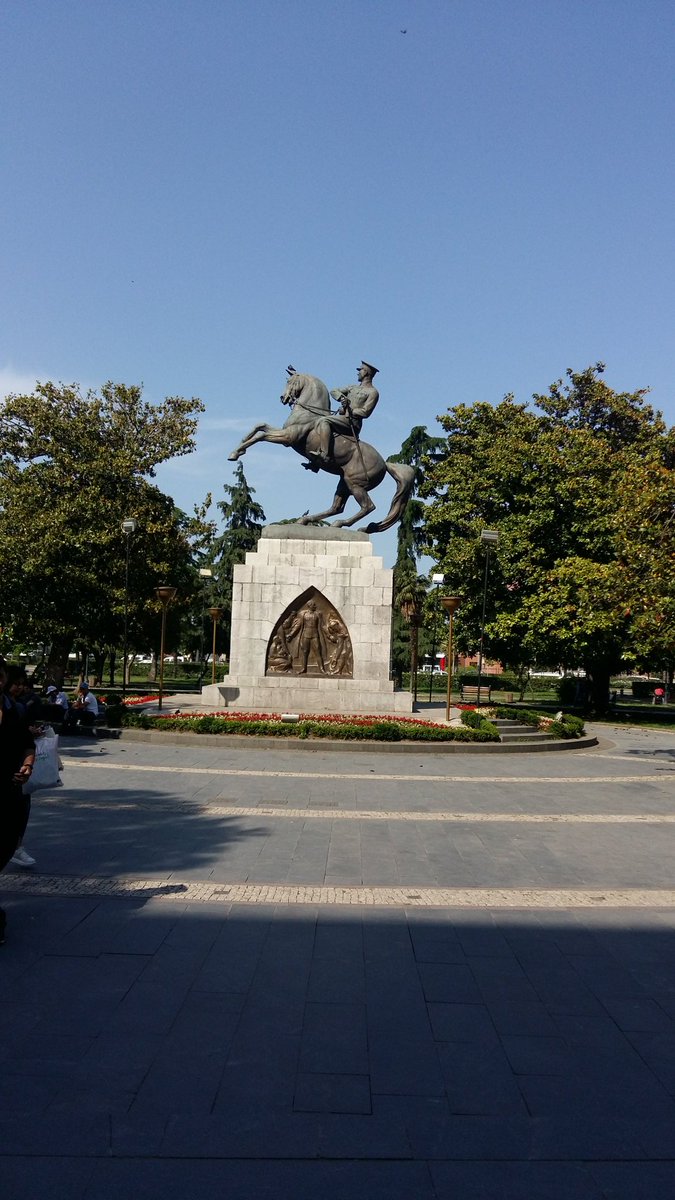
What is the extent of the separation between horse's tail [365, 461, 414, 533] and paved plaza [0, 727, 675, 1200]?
1595 cm

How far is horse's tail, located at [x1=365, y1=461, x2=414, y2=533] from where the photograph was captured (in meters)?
25.4

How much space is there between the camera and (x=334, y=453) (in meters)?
24.9

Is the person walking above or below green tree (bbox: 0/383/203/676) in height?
below

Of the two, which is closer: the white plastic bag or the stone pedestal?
the white plastic bag

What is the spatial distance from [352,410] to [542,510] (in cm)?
1198

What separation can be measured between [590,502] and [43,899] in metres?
28.9

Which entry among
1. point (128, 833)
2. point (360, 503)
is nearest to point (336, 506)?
point (360, 503)

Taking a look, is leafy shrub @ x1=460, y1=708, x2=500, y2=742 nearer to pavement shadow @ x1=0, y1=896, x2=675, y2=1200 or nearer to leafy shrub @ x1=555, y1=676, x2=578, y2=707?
pavement shadow @ x1=0, y1=896, x2=675, y2=1200

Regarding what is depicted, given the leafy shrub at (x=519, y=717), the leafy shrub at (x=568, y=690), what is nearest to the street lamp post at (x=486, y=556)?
the leafy shrub at (x=519, y=717)

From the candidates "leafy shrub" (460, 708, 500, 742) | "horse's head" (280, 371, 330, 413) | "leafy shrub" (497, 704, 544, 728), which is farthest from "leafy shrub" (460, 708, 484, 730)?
"horse's head" (280, 371, 330, 413)

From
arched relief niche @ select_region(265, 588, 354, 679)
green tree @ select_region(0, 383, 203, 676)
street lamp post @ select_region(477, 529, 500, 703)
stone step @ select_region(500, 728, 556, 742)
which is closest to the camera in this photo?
stone step @ select_region(500, 728, 556, 742)


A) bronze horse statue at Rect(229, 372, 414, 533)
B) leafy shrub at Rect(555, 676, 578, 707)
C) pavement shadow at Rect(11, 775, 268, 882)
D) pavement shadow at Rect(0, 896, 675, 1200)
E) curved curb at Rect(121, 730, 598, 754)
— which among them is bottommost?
pavement shadow at Rect(0, 896, 675, 1200)

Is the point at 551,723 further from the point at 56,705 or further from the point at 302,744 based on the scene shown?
the point at 56,705

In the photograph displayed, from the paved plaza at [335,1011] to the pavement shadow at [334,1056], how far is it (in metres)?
0.01
